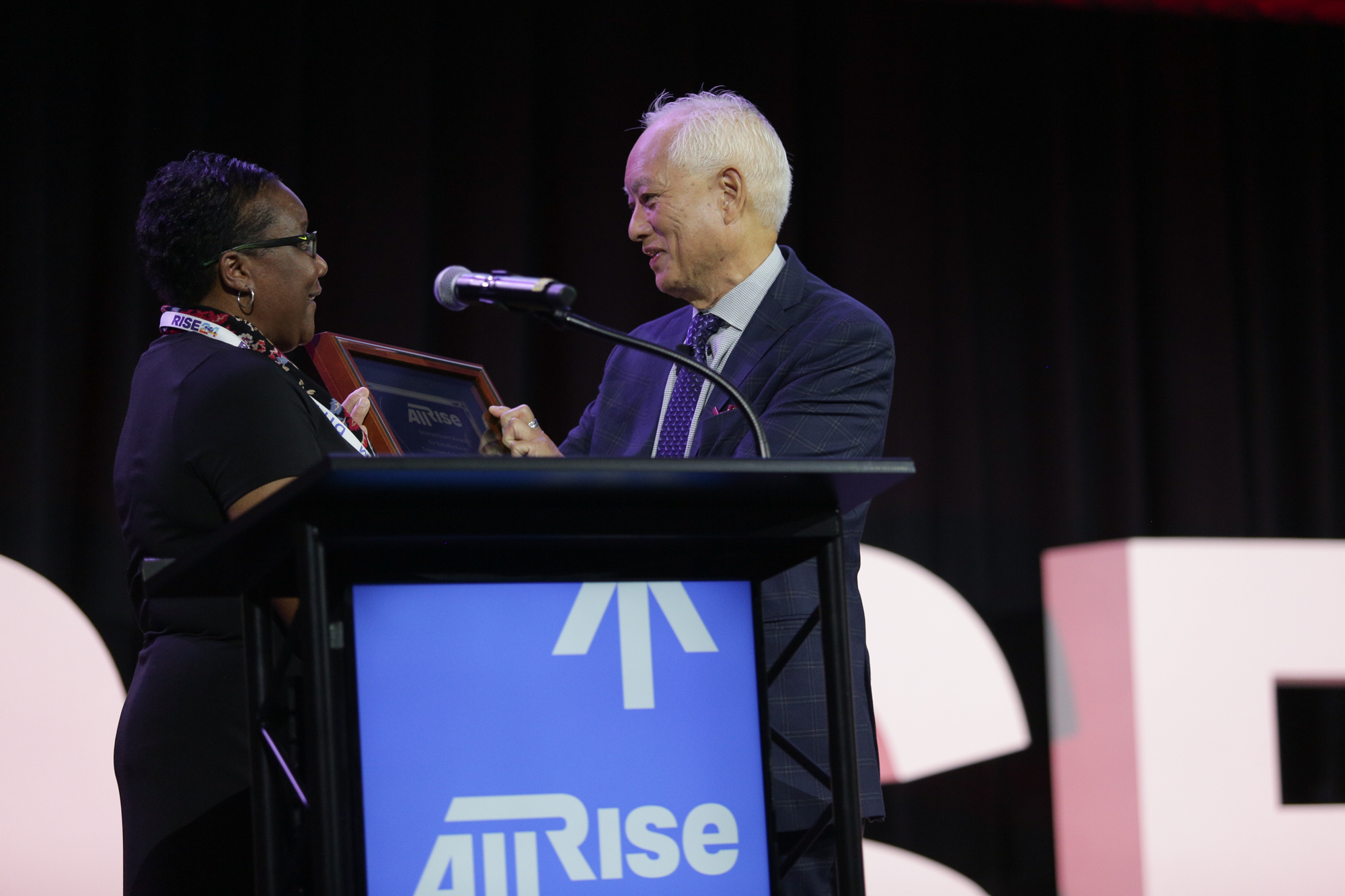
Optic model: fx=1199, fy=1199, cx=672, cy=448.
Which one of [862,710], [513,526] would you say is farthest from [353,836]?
[862,710]

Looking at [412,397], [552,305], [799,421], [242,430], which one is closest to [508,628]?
[552,305]

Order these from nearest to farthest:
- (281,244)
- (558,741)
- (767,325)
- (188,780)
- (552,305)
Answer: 1. (558,741)
2. (552,305)
3. (188,780)
4. (281,244)
5. (767,325)

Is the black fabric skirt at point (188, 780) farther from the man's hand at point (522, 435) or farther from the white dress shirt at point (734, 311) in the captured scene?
the white dress shirt at point (734, 311)

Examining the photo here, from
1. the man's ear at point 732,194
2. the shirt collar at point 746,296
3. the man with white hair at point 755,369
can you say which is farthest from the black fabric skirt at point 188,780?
the man's ear at point 732,194

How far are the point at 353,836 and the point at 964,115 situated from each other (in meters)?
3.19

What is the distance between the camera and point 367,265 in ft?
10.1

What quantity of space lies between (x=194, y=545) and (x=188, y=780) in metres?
0.28

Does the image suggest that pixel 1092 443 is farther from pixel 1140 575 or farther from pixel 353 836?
pixel 353 836

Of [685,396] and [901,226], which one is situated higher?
[901,226]

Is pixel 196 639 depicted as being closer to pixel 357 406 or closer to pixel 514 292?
pixel 357 406

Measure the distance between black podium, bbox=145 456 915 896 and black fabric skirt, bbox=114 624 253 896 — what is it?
0.23 metres

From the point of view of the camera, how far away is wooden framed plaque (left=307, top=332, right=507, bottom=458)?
184 cm

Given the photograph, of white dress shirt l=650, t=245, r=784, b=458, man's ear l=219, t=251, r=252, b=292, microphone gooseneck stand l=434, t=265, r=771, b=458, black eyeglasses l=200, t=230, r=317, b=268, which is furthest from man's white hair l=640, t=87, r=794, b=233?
microphone gooseneck stand l=434, t=265, r=771, b=458

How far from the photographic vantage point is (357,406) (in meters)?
1.79
